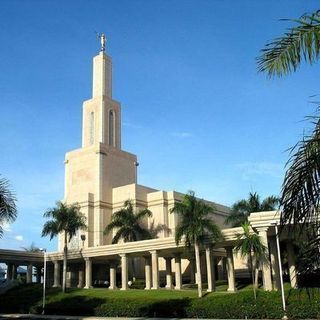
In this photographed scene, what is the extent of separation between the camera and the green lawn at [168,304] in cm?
3038

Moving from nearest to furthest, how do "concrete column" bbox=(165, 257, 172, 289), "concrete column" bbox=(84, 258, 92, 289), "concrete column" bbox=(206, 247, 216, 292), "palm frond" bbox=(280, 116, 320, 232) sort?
"palm frond" bbox=(280, 116, 320, 232)
"concrete column" bbox=(206, 247, 216, 292)
"concrete column" bbox=(165, 257, 172, 289)
"concrete column" bbox=(84, 258, 92, 289)

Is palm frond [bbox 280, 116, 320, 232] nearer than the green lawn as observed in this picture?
Yes

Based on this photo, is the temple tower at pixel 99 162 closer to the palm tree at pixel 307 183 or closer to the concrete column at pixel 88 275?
the concrete column at pixel 88 275

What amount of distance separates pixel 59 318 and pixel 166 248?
15.7 m

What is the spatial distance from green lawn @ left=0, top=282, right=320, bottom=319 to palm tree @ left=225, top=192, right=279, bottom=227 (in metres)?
13.8

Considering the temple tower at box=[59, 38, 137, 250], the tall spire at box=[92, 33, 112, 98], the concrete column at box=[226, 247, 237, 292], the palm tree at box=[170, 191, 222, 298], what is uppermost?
the tall spire at box=[92, 33, 112, 98]

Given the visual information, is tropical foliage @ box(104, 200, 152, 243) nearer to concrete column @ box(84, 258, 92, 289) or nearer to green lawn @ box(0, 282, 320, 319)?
concrete column @ box(84, 258, 92, 289)

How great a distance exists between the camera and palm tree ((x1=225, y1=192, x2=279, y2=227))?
5450 centimetres

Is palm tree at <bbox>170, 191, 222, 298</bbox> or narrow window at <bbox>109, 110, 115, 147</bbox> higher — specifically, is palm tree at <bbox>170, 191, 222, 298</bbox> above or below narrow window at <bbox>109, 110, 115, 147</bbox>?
below

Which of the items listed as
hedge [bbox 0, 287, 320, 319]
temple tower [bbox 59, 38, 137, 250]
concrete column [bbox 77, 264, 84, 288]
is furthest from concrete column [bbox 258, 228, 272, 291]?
temple tower [bbox 59, 38, 137, 250]

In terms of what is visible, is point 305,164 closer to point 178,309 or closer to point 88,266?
point 178,309

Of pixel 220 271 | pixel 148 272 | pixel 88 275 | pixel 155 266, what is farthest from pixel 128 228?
pixel 220 271

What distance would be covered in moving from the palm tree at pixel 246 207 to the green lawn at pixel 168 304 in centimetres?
1382

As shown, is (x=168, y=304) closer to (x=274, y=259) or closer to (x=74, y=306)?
(x=74, y=306)
